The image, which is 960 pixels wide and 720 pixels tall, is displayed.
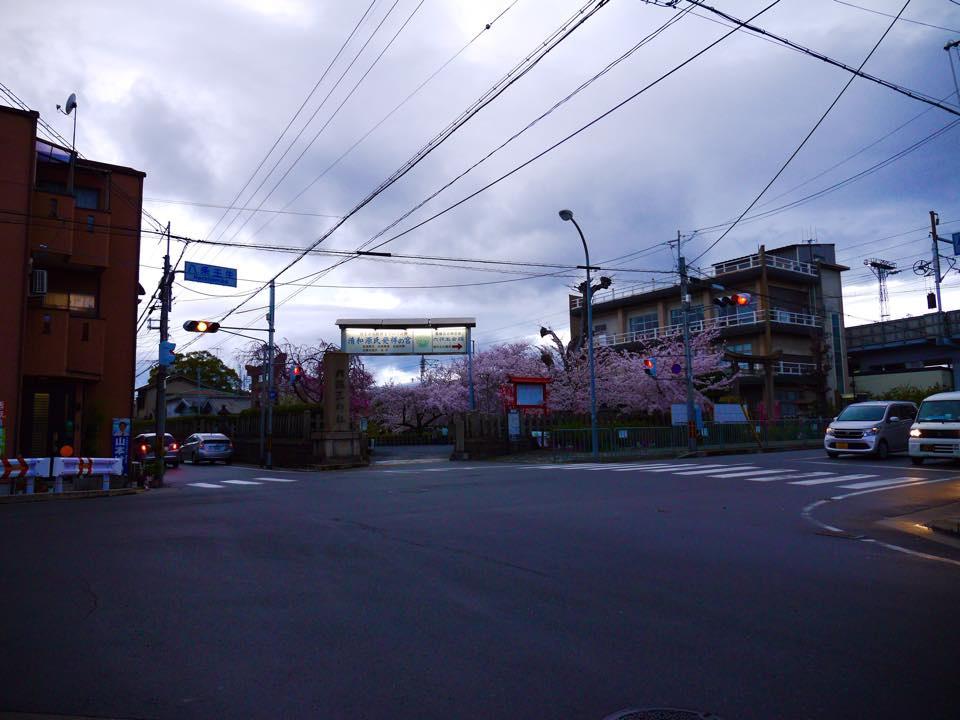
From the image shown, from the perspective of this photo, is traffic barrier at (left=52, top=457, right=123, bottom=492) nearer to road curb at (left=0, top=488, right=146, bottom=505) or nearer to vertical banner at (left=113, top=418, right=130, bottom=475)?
road curb at (left=0, top=488, right=146, bottom=505)

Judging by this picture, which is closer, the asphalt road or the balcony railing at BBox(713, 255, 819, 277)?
the asphalt road

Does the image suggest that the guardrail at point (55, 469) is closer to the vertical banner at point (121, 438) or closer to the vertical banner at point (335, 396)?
the vertical banner at point (121, 438)

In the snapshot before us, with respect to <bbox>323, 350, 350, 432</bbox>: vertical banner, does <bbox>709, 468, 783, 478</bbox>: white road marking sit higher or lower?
lower

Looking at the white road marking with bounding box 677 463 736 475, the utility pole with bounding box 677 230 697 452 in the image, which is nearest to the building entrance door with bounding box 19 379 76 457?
the white road marking with bounding box 677 463 736 475

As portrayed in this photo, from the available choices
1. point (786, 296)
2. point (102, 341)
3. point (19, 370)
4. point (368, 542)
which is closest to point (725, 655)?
point (368, 542)

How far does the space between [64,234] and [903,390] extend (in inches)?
2260

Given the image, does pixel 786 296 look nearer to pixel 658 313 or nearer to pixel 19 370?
pixel 658 313

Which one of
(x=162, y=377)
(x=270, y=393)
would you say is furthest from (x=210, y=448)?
(x=162, y=377)

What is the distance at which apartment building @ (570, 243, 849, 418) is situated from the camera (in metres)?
52.3

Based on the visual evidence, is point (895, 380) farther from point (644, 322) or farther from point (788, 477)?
point (788, 477)

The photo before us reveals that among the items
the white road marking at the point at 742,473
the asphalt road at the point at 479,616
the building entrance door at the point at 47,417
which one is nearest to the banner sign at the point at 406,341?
the building entrance door at the point at 47,417

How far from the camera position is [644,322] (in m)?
61.2

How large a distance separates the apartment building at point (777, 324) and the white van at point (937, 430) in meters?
30.3

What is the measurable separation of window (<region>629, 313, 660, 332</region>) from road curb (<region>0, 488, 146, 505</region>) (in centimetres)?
4830
